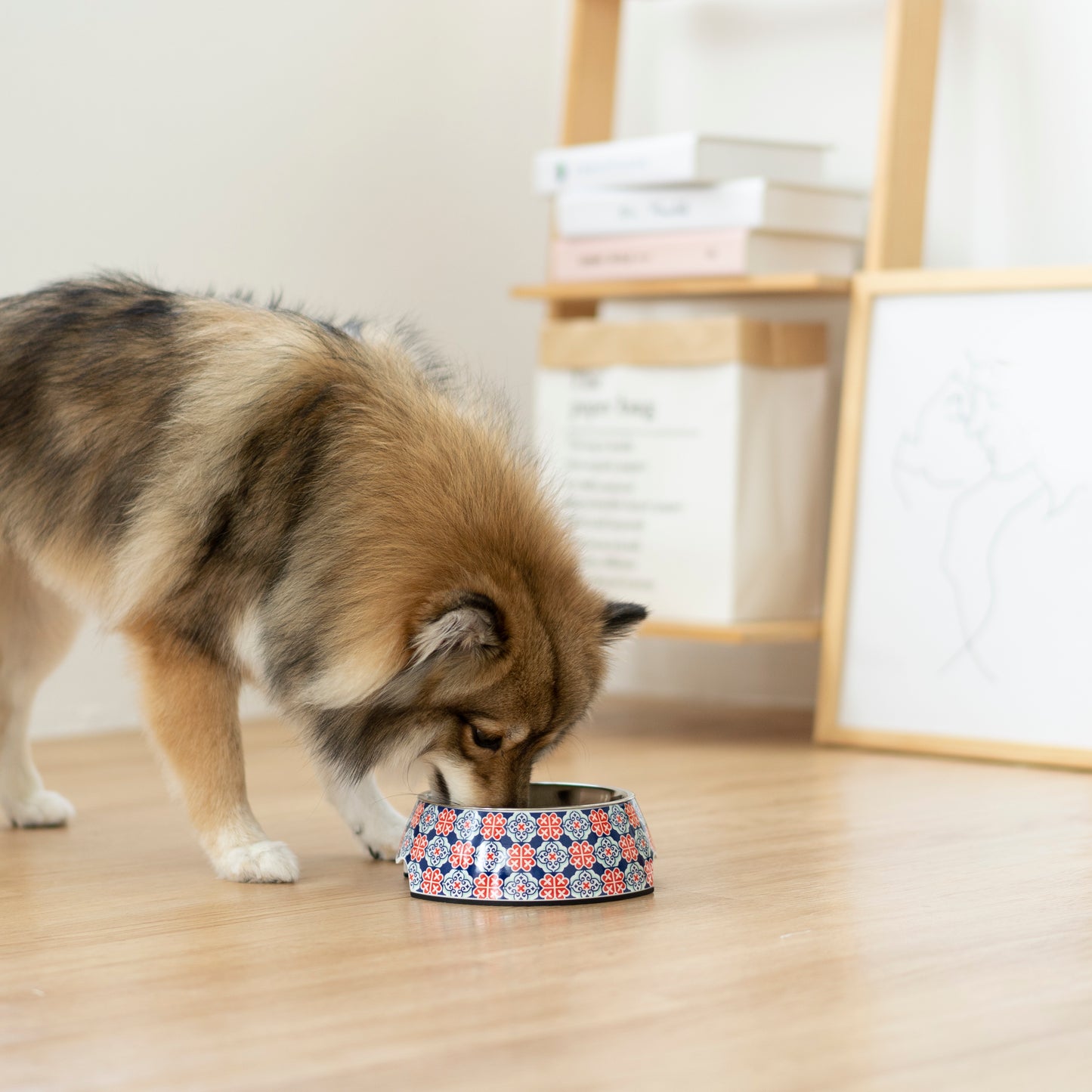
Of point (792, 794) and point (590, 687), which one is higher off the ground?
point (590, 687)

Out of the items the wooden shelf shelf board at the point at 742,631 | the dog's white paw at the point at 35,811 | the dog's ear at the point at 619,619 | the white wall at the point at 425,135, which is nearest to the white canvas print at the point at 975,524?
the wooden shelf shelf board at the point at 742,631

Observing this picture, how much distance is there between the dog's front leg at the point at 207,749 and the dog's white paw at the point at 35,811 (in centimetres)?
53

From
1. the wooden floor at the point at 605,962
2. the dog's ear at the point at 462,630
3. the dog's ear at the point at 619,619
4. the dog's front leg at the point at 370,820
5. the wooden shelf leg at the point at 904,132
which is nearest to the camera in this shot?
the wooden floor at the point at 605,962

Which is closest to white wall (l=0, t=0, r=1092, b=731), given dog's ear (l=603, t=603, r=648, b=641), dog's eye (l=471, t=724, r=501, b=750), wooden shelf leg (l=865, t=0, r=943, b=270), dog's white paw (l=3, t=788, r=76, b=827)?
wooden shelf leg (l=865, t=0, r=943, b=270)

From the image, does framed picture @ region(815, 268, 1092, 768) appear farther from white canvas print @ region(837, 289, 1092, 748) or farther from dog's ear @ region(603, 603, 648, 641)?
dog's ear @ region(603, 603, 648, 641)

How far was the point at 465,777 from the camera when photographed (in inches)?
85.0

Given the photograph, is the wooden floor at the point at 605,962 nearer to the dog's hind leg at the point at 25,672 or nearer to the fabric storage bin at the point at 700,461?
the dog's hind leg at the point at 25,672

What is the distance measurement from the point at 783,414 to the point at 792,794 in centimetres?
105

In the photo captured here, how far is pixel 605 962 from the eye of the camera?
184cm

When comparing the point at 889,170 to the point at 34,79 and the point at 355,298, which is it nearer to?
the point at 355,298

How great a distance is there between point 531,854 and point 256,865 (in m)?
0.46

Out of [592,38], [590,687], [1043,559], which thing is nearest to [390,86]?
[592,38]

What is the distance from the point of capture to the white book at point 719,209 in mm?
3607

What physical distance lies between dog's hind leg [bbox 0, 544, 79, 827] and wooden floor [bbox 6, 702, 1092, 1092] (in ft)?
0.20
